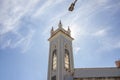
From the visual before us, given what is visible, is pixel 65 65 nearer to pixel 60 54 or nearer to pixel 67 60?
pixel 67 60

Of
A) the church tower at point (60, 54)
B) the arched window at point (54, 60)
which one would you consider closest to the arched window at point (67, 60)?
the church tower at point (60, 54)

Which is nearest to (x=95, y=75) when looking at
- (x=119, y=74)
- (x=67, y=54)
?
(x=119, y=74)

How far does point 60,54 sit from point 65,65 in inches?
94.1

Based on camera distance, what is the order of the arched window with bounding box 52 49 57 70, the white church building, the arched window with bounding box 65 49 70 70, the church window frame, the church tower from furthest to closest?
the arched window with bounding box 65 49 70 70 < the church window frame < the arched window with bounding box 52 49 57 70 < the church tower < the white church building

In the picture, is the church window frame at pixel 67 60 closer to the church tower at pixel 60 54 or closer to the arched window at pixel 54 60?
the church tower at pixel 60 54

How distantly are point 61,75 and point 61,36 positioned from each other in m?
9.36

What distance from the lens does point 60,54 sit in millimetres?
43344

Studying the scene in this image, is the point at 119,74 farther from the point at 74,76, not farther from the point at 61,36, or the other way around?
the point at 61,36

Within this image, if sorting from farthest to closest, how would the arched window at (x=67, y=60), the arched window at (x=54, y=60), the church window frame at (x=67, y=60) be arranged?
the arched window at (x=67, y=60) → the church window frame at (x=67, y=60) → the arched window at (x=54, y=60)

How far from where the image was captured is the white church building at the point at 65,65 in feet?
111

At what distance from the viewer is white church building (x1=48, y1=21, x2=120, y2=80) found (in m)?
33.9

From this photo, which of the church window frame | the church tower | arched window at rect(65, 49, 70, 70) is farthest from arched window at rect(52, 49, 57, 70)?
arched window at rect(65, 49, 70, 70)

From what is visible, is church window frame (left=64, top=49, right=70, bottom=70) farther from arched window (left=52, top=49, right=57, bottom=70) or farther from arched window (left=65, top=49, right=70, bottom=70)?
arched window (left=52, top=49, right=57, bottom=70)

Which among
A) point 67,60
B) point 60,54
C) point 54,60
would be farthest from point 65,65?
point 54,60
